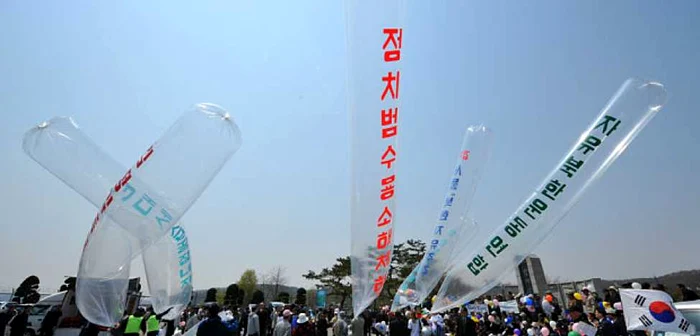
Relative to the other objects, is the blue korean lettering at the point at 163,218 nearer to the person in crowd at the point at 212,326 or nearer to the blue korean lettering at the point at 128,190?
the blue korean lettering at the point at 128,190

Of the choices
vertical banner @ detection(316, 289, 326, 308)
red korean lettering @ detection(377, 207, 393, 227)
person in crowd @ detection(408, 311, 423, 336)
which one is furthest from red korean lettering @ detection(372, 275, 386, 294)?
vertical banner @ detection(316, 289, 326, 308)

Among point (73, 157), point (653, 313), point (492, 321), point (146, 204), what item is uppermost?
point (73, 157)

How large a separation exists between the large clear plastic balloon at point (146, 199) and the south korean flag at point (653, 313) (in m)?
5.41

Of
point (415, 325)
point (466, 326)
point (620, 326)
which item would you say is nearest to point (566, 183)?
point (620, 326)

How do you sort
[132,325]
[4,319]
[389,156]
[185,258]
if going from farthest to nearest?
[4,319] < [185,258] < [132,325] < [389,156]

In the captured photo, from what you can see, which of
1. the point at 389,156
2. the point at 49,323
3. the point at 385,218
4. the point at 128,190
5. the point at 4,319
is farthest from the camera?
the point at 49,323

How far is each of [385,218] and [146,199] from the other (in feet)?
9.04

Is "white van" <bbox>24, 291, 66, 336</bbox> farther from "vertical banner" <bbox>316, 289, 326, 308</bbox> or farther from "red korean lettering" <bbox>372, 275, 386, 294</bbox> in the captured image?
"vertical banner" <bbox>316, 289, 326, 308</bbox>

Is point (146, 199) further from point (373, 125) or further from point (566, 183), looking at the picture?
point (566, 183)

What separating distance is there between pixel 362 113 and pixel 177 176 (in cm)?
215

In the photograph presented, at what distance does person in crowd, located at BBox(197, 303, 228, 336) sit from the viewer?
184 inches

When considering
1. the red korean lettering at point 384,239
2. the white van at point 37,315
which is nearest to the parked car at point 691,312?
the red korean lettering at point 384,239

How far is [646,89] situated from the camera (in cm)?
492

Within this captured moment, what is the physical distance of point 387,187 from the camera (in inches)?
169
